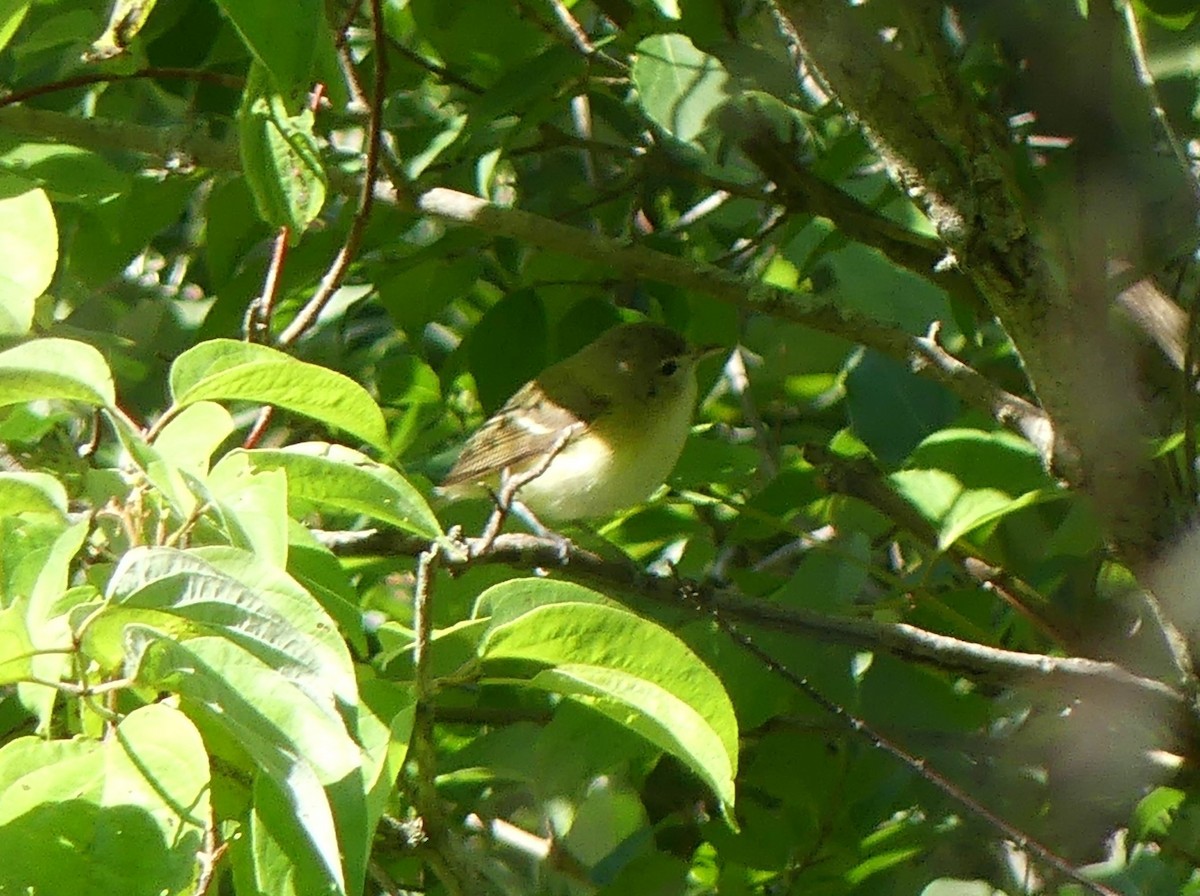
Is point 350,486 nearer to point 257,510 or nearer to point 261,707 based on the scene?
point 257,510

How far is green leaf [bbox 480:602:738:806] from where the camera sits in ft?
4.63

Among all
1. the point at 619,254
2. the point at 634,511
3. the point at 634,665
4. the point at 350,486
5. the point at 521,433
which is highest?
the point at 350,486

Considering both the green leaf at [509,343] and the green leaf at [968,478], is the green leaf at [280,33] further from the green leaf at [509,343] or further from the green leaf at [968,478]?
the green leaf at [509,343]

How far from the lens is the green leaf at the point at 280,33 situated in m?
1.37

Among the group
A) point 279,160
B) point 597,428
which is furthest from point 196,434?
point 597,428

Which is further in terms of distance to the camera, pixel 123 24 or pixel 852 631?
pixel 852 631

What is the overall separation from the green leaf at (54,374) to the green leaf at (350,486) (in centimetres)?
14

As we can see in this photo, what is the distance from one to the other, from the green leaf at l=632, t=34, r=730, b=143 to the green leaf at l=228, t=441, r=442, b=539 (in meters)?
0.93

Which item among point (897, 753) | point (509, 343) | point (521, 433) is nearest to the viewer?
point (897, 753)

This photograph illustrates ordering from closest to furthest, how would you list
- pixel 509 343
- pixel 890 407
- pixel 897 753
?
pixel 897 753 < pixel 890 407 < pixel 509 343

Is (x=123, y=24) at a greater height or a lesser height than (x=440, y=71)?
greater

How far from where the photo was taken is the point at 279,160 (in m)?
1.81

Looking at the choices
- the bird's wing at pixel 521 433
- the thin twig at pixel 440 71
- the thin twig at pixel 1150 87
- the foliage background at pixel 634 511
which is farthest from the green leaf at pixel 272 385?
the bird's wing at pixel 521 433

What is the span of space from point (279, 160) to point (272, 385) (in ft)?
1.52
